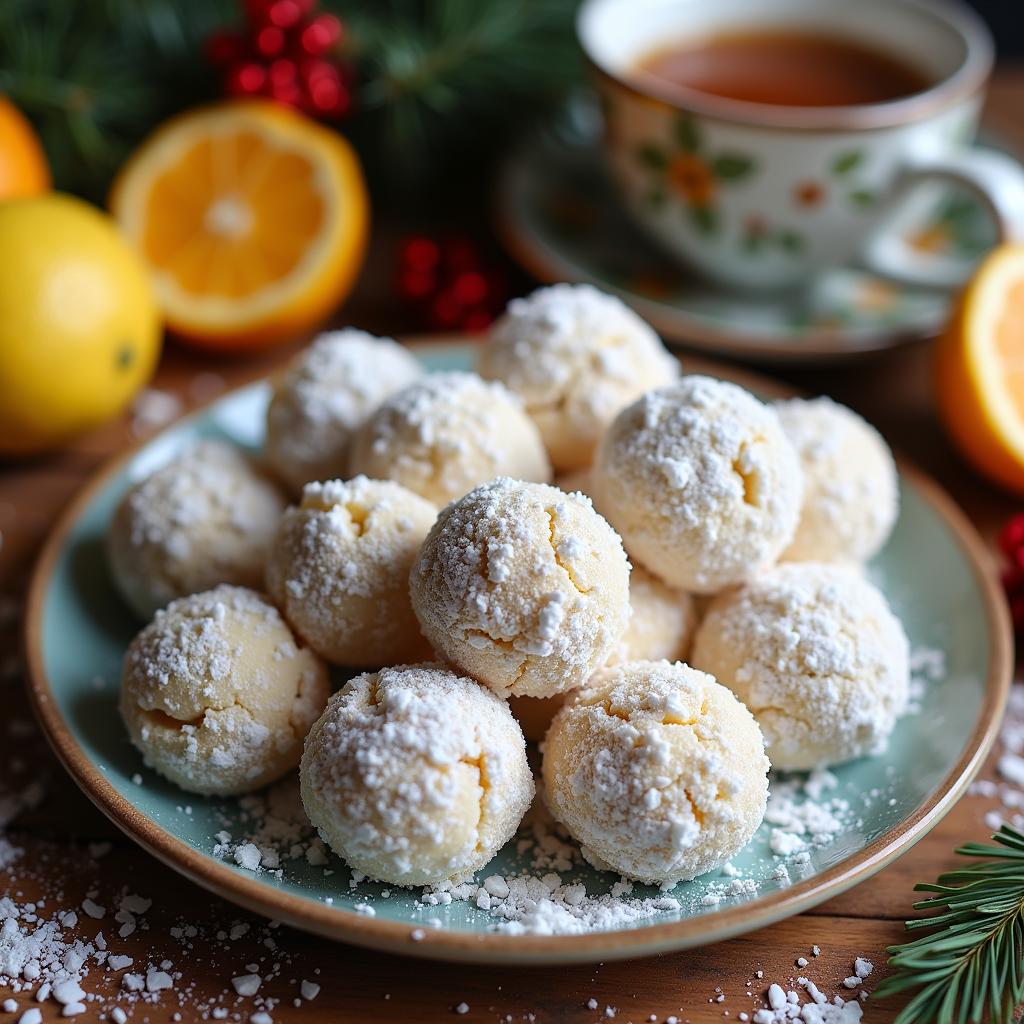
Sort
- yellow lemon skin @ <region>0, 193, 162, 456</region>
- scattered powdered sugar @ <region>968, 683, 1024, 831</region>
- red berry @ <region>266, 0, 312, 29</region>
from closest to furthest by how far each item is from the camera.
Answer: scattered powdered sugar @ <region>968, 683, 1024, 831</region> → yellow lemon skin @ <region>0, 193, 162, 456</region> → red berry @ <region>266, 0, 312, 29</region>

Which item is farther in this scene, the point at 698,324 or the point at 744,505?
the point at 698,324

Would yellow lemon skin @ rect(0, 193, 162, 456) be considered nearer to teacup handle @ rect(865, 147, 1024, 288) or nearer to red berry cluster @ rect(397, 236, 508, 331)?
red berry cluster @ rect(397, 236, 508, 331)

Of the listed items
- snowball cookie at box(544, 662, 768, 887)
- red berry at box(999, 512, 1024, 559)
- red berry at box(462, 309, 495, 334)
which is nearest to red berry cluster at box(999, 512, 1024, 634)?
red berry at box(999, 512, 1024, 559)

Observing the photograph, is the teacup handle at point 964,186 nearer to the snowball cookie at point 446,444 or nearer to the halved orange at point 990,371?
the halved orange at point 990,371

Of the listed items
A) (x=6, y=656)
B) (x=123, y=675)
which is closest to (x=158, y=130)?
(x=6, y=656)

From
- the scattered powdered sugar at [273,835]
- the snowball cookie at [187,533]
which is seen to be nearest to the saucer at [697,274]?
the snowball cookie at [187,533]

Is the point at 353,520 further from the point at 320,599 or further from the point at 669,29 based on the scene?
the point at 669,29

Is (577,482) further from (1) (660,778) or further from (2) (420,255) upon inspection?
(2) (420,255)
